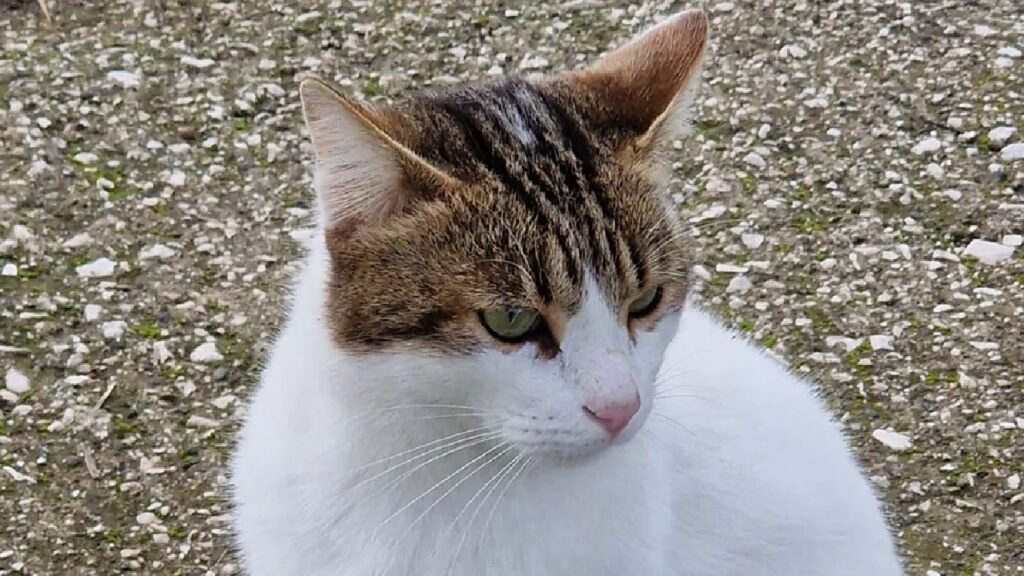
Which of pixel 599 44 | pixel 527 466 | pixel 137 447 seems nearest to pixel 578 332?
pixel 527 466

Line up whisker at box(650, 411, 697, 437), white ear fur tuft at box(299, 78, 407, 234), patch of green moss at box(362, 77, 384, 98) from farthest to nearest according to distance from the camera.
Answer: patch of green moss at box(362, 77, 384, 98) → whisker at box(650, 411, 697, 437) → white ear fur tuft at box(299, 78, 407, 234)

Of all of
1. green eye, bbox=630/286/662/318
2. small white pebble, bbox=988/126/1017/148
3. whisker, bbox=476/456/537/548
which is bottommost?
small white pebble, bbox=988/126/1017/148

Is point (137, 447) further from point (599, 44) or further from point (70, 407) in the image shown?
point (599, 44)

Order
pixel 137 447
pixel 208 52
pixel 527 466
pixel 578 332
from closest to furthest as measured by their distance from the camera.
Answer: pixel 578 332
pixel 527 466
pixel 137 447
pixel 208 52

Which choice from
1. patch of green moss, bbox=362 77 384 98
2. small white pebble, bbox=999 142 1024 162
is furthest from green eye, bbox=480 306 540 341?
small white pebble, bbox=999 142 1024 162

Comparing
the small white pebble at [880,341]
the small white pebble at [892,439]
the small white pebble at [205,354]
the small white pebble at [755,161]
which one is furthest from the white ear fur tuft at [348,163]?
the small white pebble at [755,161]

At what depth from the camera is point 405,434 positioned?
7.00 feet

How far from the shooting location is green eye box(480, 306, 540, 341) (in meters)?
2.00

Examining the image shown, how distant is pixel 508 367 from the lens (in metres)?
2.00

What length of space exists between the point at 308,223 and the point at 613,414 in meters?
2.22

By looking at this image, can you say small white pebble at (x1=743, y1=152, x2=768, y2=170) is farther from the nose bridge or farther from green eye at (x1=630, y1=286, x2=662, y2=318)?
the nose bridge

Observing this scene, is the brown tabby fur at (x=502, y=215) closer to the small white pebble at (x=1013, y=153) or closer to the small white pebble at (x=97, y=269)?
the small white pebble at (x=97, y=269)

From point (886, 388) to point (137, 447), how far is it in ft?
6.78

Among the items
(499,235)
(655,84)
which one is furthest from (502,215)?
(655,84)
